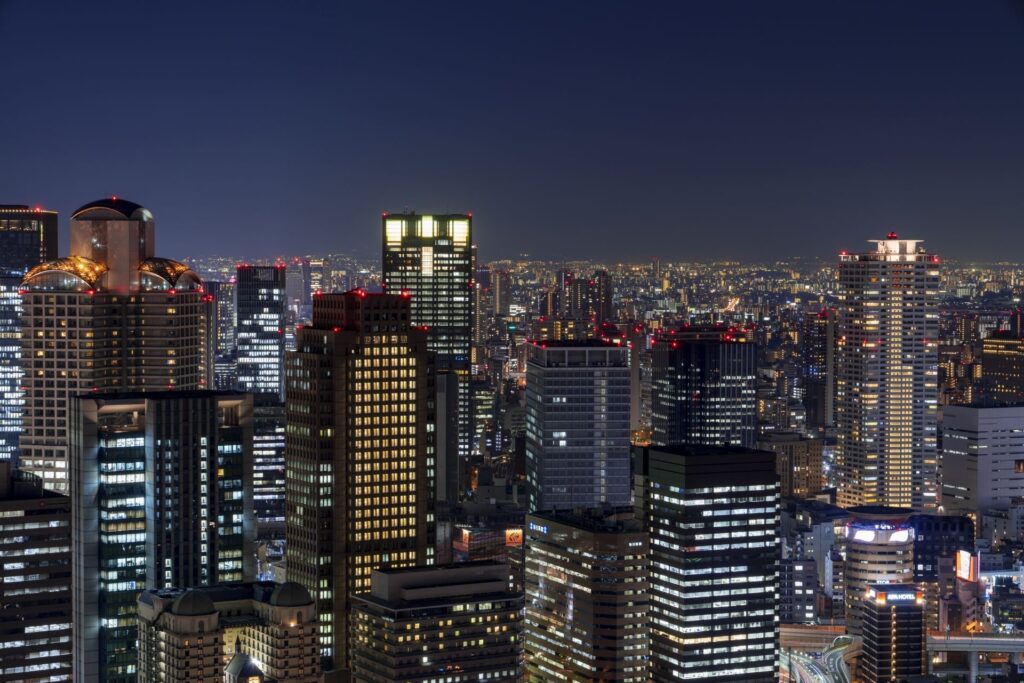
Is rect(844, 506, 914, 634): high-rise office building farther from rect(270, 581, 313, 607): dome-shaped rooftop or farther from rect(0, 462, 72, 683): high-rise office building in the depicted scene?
rect(0, 462, 72, 683): high-rise office building

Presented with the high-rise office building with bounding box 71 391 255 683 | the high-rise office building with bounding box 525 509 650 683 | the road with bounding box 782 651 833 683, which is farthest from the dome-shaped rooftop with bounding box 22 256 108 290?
the road with bounding box 782 651 833 683

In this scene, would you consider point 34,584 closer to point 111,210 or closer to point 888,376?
point 111,210

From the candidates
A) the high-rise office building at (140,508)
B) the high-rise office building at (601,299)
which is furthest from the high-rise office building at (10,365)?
the high-rise office building at (601,299)

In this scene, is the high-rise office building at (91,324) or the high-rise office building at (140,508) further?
the high-rise office building at (91,324)

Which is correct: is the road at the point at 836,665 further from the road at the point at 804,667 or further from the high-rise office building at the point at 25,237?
the high-rise office building at the point at 25,237

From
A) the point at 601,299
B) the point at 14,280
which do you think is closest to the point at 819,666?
the point at 14,280

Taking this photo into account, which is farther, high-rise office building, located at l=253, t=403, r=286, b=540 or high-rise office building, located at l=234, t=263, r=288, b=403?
high-rise office building, located at l=234, t=263, r=288, b=403

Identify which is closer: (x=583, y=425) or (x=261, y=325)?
(x=583, y=425)
